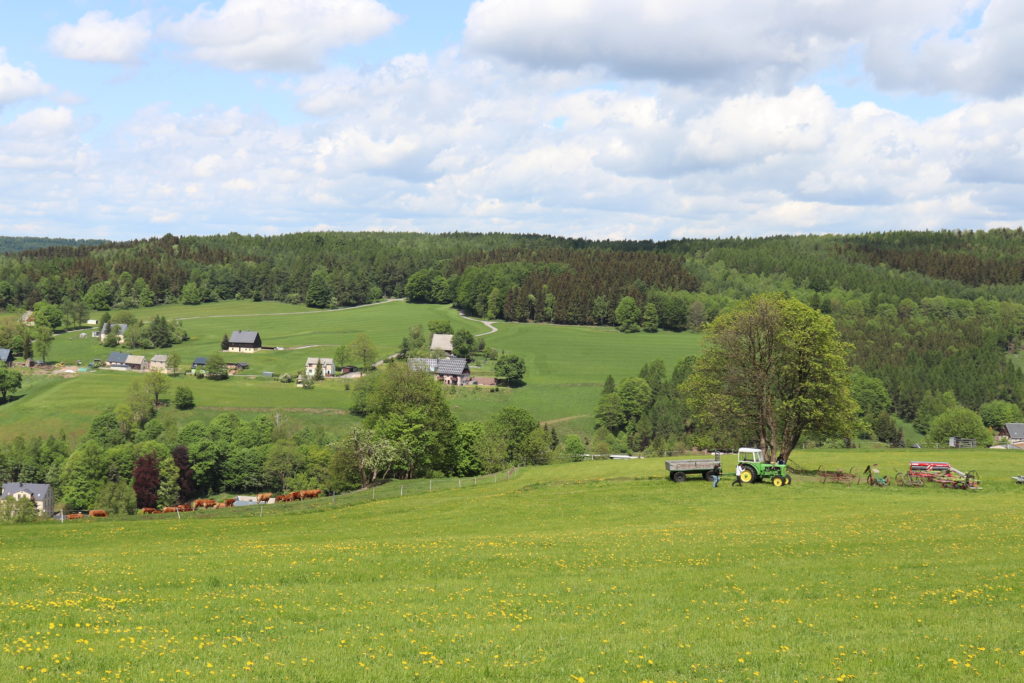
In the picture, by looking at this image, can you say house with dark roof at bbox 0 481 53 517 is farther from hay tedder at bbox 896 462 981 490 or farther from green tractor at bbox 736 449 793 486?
hay tedder at bbox 896 462 981 490

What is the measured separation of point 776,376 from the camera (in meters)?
66.4

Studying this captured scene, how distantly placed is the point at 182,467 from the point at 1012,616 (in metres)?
124

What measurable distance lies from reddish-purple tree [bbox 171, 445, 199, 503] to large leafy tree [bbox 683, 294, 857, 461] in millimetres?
88842

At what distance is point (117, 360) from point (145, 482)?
290 ft

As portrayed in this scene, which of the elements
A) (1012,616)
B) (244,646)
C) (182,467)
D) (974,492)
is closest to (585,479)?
(974,492)

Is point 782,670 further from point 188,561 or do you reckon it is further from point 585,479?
point 585,479

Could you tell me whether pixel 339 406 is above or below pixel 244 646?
below

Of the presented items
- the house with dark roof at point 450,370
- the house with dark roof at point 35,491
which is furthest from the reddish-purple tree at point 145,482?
the house with dark roof at point 450,370

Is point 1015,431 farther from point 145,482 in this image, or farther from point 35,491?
point 35,491

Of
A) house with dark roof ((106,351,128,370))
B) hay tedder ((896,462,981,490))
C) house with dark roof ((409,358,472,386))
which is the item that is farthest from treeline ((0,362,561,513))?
hay tedder ((896,462,981,490))

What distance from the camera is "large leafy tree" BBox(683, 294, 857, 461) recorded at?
6475cm

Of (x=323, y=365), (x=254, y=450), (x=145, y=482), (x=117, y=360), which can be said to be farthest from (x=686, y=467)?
(x=117, y=360)

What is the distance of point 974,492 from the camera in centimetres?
5516

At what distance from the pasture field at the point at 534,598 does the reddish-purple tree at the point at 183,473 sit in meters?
82.8
